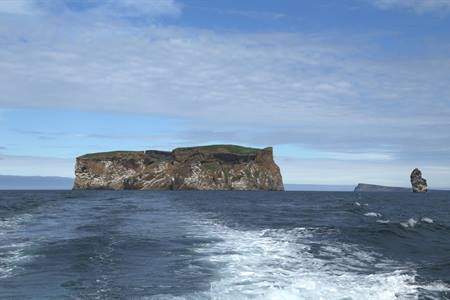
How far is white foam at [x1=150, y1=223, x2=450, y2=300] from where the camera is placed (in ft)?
62.7

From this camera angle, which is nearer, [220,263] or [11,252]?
[220,263]

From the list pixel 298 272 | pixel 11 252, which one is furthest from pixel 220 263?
pixel 11 252

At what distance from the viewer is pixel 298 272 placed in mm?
23109

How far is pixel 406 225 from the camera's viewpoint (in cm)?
4522

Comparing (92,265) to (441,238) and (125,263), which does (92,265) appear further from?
(441,238)

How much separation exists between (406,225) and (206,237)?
1946 centimetres

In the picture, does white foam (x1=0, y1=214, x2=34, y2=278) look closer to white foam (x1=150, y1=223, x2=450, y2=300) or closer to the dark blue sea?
the dark blue sea

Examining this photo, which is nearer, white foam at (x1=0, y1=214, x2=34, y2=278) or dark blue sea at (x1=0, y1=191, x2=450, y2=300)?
dark blue sea at (x1=0, y1=191, x2=450, y2=300)

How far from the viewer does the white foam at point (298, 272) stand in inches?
752

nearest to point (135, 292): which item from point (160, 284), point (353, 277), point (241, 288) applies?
point (160, 284)

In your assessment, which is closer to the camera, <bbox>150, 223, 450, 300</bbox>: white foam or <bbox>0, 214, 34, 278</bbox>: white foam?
<bbox>150, 223, 450, 300</bbox>: white foam

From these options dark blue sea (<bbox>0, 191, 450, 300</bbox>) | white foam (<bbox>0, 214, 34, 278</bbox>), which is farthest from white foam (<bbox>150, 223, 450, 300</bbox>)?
white foam (<bbox>0, 214, 34, 278</bbox>)

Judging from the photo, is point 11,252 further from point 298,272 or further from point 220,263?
point 298,272

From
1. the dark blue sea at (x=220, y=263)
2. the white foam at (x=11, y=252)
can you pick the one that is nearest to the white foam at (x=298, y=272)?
the dark blue sea at (x=220, y=263)
